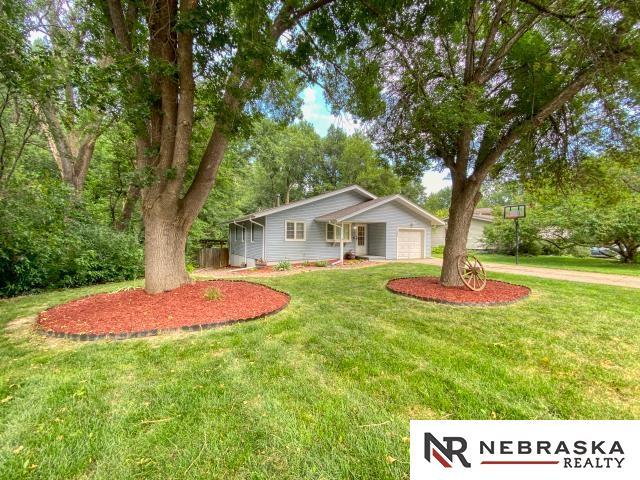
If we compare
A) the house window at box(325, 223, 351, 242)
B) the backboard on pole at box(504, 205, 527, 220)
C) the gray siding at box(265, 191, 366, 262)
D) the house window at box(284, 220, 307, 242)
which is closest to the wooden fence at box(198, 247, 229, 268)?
the gray siding at box(265, 191, 366, 262)

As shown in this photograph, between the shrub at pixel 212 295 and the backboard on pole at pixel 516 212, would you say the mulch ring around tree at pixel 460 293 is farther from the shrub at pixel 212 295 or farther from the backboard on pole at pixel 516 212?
the backboard on pole at pixel 516 212

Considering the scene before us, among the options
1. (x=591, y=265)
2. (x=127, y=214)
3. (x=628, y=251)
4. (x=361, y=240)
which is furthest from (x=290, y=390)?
(x=628, y=251)

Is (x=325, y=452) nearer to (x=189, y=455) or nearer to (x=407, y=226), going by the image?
(x=189, y=455)

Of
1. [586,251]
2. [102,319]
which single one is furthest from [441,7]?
[586,251]

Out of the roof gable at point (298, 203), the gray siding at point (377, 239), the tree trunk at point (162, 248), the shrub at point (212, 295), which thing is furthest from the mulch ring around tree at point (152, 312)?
the gray siding at point (377, 239)

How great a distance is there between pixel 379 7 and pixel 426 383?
6308mm

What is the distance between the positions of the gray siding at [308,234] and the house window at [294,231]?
16 centimetres

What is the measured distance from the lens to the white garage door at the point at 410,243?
52.6 feet

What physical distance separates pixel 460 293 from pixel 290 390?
199 inches

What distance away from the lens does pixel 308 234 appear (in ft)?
49.7

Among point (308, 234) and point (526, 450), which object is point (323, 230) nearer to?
point (308, 234)

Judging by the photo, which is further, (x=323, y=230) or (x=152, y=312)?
(x=323, y=230)

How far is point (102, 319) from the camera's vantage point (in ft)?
14.6

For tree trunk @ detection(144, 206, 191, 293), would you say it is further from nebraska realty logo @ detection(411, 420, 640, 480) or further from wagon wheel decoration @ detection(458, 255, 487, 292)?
wagon wheel decoration @ detection(458, 255, 487, 292)
